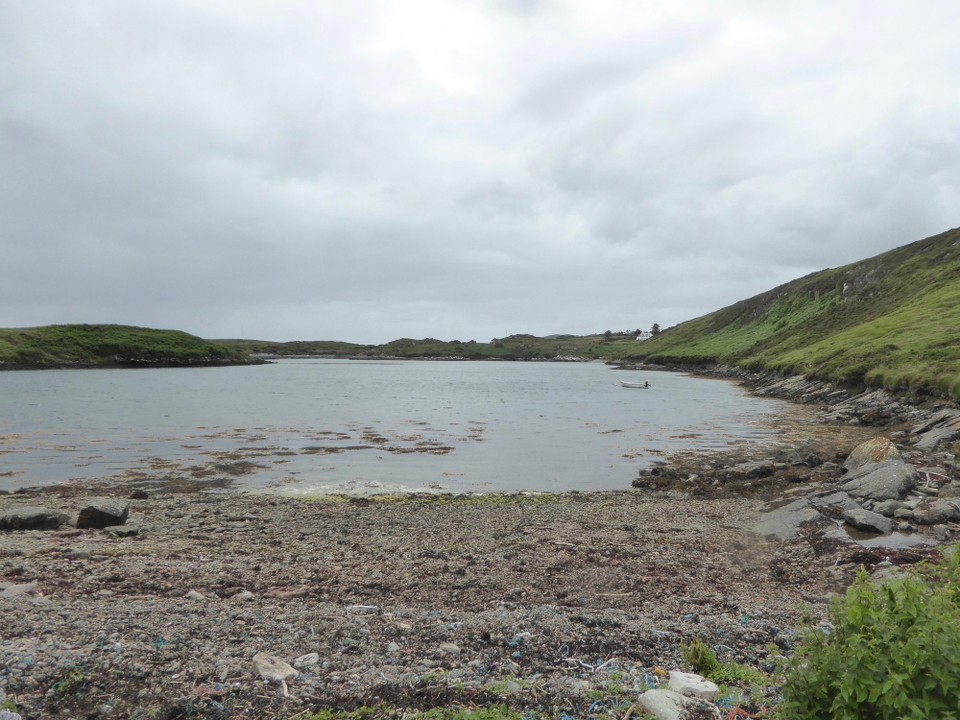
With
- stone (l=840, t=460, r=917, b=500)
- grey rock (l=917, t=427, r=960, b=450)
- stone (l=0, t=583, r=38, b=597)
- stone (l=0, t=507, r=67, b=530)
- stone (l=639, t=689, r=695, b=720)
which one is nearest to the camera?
stone (l=639, t=689, r=695, b=720)

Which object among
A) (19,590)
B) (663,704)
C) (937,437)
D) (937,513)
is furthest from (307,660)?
(937,437)

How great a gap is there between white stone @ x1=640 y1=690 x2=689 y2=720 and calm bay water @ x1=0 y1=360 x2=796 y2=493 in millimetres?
20344

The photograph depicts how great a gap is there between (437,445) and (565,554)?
26.0 meters

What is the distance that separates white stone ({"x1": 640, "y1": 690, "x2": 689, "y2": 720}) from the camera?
20.8 ft

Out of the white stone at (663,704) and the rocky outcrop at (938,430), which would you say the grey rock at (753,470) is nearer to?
the rocky outcrop at (938,430)

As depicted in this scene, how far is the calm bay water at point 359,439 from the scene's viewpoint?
97.5ft

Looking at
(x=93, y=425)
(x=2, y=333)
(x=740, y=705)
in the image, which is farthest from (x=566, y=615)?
(x=2, y=333)

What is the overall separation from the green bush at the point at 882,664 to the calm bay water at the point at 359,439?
72.4ft

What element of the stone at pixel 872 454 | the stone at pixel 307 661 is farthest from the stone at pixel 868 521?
the stone at pixel 307 661

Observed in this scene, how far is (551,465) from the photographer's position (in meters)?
33.2

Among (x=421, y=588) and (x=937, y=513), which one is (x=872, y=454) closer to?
(x=937, y=513)

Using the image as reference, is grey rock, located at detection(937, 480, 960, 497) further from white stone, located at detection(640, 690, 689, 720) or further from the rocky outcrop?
white stone, located at detection(640, 690, 689, 720)

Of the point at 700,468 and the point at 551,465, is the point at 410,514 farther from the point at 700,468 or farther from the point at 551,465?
the point at 700,468

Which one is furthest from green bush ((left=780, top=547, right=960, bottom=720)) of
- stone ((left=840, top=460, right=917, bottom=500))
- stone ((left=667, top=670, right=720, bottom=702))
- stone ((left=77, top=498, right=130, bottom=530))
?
stone ((left=77, top=498, right=130, bottom=530))
